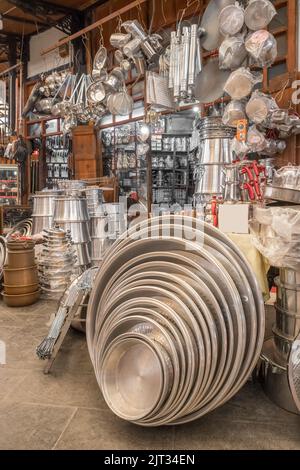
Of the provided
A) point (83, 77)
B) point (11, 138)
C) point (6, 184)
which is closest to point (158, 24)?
point (83, 77)

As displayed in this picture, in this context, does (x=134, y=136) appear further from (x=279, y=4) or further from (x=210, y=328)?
(x=210, y=328)

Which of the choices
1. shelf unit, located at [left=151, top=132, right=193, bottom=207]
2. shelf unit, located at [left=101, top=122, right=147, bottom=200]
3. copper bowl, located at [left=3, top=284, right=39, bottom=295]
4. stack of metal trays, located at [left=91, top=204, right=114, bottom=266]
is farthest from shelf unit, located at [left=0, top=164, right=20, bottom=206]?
copper bowl, located at [left=3, top=284, right=39, bottom=295]

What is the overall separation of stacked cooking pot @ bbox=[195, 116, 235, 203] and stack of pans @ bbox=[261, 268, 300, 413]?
1.80m

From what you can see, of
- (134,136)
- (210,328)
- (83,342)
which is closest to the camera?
(210,328)

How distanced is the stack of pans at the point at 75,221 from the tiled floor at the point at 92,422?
6.35ft

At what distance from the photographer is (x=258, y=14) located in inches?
137

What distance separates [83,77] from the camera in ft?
19.3

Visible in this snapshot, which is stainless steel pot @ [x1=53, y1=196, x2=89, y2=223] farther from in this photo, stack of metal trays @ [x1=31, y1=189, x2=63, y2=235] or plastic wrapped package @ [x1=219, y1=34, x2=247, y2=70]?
plastic wrapped package @ [x1=219, y1=34, x2=247, y2=70]

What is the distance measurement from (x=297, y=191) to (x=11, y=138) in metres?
7.73

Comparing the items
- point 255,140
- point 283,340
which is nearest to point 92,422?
point 283,340

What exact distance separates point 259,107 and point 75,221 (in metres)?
2.23

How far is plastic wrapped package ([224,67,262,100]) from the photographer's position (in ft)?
11.4

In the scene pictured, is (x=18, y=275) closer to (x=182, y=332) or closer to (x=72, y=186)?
(x=72, y=186)
